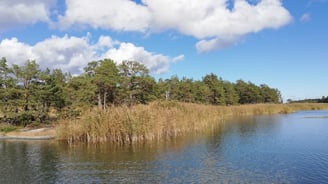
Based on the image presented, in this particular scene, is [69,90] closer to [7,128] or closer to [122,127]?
[7,128]

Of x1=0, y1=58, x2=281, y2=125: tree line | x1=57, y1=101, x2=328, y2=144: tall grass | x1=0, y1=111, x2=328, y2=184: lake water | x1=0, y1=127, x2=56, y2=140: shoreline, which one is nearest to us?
x1=0, y1=111, x2=328, y2=184: lake water

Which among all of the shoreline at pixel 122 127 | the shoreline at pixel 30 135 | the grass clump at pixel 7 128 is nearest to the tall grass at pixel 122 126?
the shoreline at pixel 122 127

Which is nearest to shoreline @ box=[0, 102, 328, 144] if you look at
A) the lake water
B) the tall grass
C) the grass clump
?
the tall grass

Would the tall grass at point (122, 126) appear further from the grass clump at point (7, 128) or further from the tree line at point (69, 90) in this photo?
the grass clump at point (7, 128)

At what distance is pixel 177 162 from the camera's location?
13.9 metres

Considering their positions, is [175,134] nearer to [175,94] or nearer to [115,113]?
[115,113]

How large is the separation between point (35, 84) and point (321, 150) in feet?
82.3

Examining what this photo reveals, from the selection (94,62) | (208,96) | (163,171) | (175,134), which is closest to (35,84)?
(94,62)

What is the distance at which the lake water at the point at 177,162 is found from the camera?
11648mm

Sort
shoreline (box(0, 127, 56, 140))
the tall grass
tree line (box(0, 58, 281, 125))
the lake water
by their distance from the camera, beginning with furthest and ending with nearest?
tree line (box(0, 58, 281, 125))
shoreline (box(0, 127, 56, 140))
the tall grass
the lake water

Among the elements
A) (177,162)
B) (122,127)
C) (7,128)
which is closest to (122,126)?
(122,127)

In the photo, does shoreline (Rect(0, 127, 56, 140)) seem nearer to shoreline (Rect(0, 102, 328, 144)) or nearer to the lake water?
shoreline (Rect(0, 102, 328, 144))

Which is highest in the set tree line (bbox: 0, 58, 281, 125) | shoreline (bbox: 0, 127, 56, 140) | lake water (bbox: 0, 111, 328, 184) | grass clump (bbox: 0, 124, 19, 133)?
tree line (bbox: 0, 58, 281, 125)

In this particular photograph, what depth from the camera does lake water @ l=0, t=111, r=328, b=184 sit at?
11648mm
